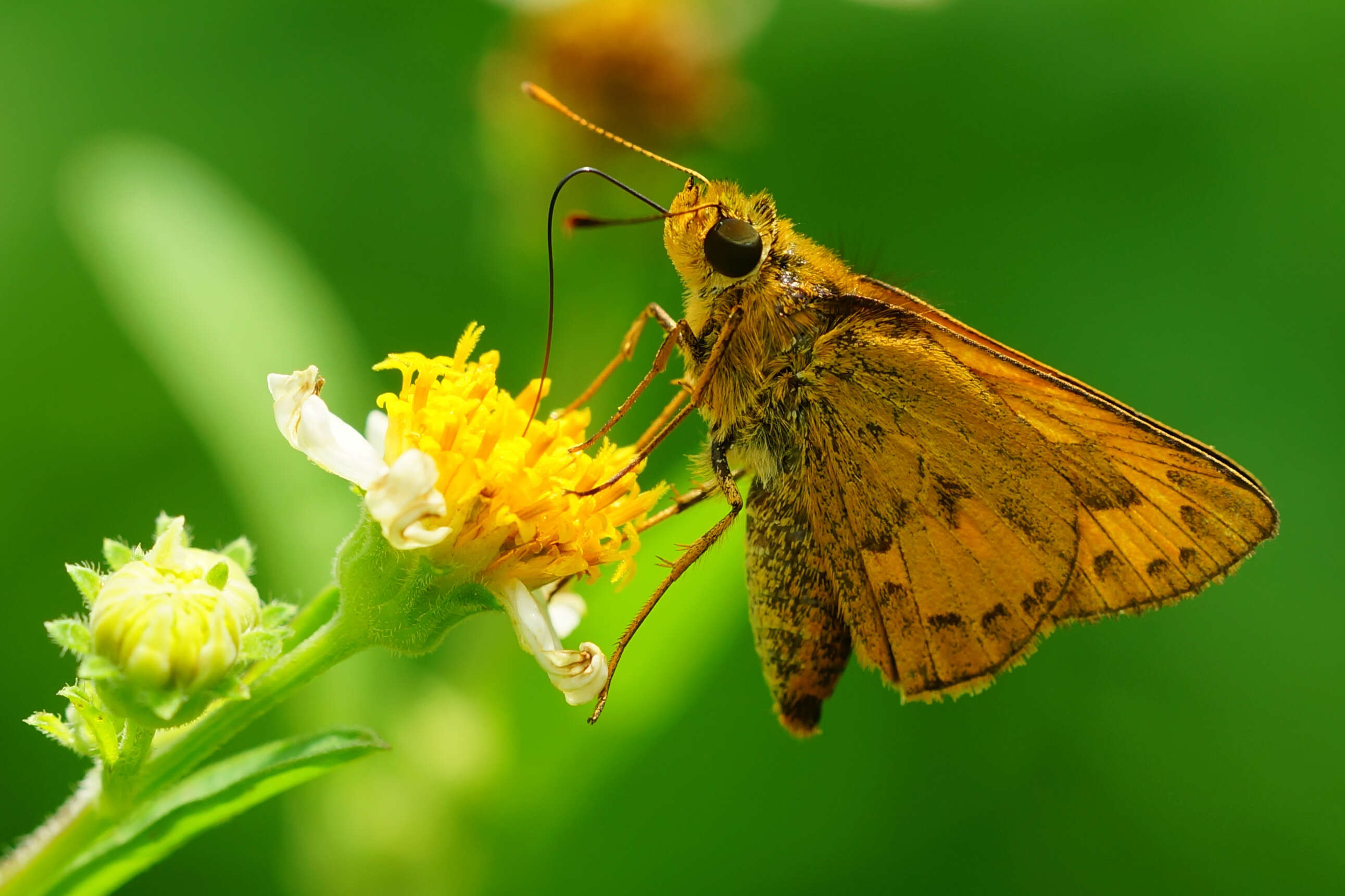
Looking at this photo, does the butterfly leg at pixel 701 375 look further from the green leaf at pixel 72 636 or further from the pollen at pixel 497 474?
the green leaf at pixel 72 636

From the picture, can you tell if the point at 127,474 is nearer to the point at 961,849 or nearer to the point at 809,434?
the point at 809,434

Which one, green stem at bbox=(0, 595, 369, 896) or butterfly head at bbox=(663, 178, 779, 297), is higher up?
butterfly head at bbox=(663, 178, 779, 297)

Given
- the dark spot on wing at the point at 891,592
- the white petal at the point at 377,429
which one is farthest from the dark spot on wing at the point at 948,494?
the white petal at the point at 377,429

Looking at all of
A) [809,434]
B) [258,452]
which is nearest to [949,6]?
[809,434]

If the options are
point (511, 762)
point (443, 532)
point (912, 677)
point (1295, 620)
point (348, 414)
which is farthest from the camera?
point (1295, 620)

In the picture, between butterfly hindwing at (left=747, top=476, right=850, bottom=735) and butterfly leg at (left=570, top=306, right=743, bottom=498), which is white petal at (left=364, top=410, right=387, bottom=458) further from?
butterfly hindwing at (left=747, top=476, right=850, bottom=735)

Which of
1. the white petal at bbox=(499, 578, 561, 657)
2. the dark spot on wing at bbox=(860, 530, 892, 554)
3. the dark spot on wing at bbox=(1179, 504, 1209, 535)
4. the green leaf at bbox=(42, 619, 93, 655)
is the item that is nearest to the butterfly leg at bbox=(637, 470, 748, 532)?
the dark spot on wing at bbox=(860, 530, 892, 554)

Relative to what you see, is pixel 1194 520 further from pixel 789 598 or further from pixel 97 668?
Answer: pixel 97 668
